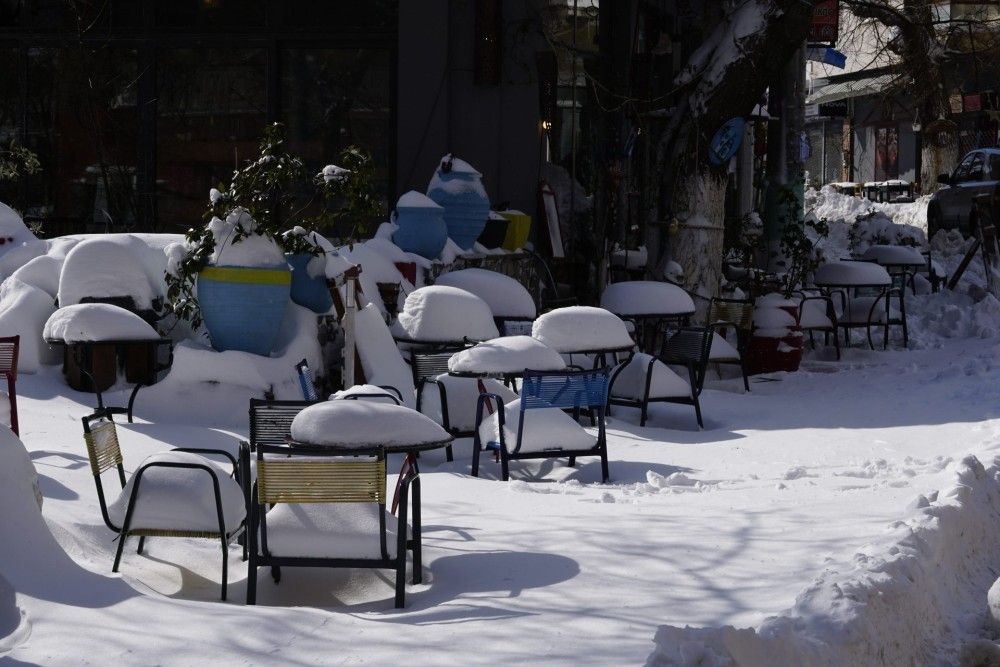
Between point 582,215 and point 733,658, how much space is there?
12.4m

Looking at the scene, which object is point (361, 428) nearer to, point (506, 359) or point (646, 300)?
point (506, 359)

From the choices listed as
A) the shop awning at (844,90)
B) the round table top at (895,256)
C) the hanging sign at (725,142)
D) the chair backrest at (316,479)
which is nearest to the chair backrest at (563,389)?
the chair backrest at (316,479)

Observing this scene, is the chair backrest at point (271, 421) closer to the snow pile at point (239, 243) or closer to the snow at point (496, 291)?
the snow pile at point (239, 243)

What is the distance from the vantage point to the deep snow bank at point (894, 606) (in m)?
4.46

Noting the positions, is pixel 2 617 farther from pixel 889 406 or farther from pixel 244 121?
pixel 244 121

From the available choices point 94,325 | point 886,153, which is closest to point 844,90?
point 886,153

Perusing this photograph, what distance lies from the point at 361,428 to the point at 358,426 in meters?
0.02

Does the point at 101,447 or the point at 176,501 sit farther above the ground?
the point at 101,447

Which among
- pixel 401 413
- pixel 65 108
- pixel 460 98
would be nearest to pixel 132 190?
pixel 65 108

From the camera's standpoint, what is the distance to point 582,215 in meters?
16.5

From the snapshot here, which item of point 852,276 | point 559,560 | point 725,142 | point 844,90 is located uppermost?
point 844,90

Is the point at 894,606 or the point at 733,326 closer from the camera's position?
the point at 894,606

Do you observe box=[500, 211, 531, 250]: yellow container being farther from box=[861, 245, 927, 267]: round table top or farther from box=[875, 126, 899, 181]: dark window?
box=[875, 126, 899, 181]: dark window

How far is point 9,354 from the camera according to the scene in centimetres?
823
